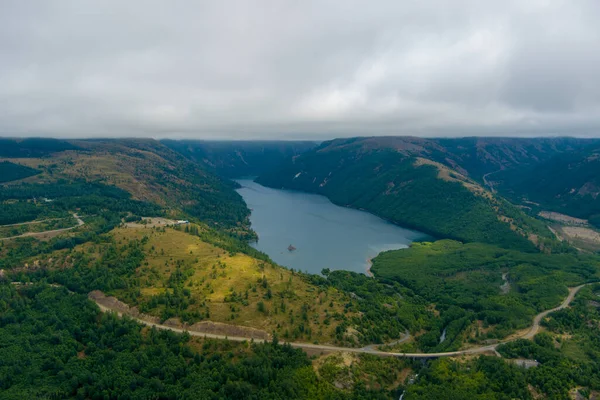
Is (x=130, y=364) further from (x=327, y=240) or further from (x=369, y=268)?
(x=327, y=240)

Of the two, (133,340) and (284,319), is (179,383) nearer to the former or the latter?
(133,340)

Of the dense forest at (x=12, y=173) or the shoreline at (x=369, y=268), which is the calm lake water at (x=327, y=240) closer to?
the shoreline at (x=369, y=268)

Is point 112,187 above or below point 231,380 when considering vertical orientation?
above

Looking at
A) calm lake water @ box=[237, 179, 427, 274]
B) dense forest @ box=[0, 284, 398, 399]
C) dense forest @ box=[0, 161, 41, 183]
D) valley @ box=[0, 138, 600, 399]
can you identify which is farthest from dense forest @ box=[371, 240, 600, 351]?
dense forest @ box=[0, 161, 41, 183]

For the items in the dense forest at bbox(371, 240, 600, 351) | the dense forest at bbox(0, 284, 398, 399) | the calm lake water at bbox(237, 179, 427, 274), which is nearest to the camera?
the dense forest at bbox(0, 284, 398, 399)

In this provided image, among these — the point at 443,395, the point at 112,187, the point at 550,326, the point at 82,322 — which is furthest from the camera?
the point at 112,187

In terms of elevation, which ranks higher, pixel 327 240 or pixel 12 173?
pixel 12 173

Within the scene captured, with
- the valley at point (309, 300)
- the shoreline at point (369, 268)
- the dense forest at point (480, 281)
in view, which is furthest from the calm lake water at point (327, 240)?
the dense forest at point (480, 281)

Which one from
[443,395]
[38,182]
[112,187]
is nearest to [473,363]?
[443,395]

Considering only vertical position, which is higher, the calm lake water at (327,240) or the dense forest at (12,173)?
the dense forest at (12,173)

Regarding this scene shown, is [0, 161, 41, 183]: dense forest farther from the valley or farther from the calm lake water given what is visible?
the calm lake water

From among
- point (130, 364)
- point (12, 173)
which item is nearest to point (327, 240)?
point (130, 364)
